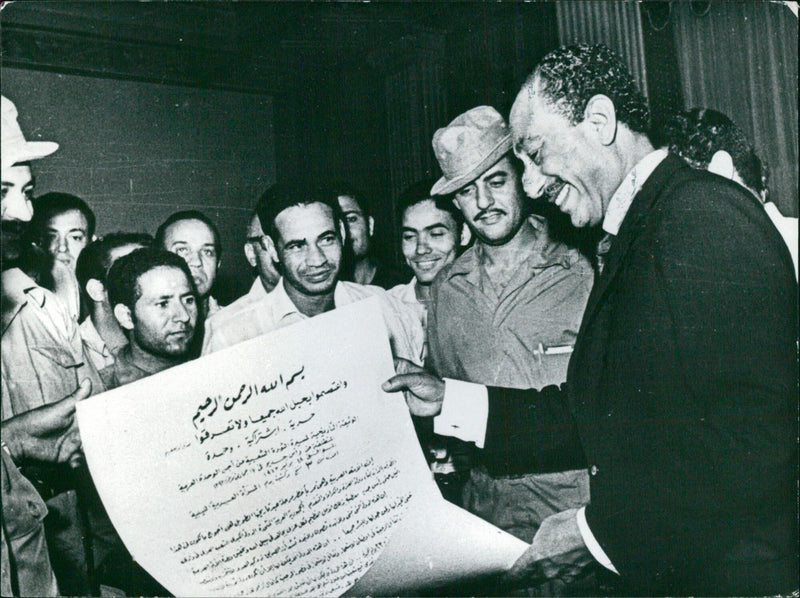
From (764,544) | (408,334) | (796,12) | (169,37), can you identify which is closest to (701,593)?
(764,544)

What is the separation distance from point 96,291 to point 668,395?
1237 mm

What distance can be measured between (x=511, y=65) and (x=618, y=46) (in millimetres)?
246

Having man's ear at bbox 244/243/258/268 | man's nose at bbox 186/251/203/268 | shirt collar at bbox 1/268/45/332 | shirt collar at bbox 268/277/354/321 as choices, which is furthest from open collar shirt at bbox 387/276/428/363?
shirt collar at bbox 1/268/45/332

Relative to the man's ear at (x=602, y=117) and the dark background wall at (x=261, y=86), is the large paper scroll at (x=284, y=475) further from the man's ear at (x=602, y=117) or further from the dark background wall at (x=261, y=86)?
A: the man's ear at (x=602, y=117)

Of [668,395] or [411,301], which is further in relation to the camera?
[411,301]

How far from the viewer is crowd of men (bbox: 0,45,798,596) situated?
160 centimetres

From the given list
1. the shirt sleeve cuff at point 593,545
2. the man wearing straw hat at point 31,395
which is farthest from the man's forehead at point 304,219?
the shirt sleeve cuff at point 593,545

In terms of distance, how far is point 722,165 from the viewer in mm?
1776

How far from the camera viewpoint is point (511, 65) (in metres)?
1.76

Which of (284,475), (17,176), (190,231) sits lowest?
(284,475)

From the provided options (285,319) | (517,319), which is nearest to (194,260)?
(285,319)

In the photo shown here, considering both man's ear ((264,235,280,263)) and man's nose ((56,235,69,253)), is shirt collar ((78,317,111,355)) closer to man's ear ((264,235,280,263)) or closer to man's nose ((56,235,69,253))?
man's nose ((56,235,69,253))

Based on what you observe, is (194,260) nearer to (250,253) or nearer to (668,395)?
(250,253)

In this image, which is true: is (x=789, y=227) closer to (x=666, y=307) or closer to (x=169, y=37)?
(x=666, y=307)
